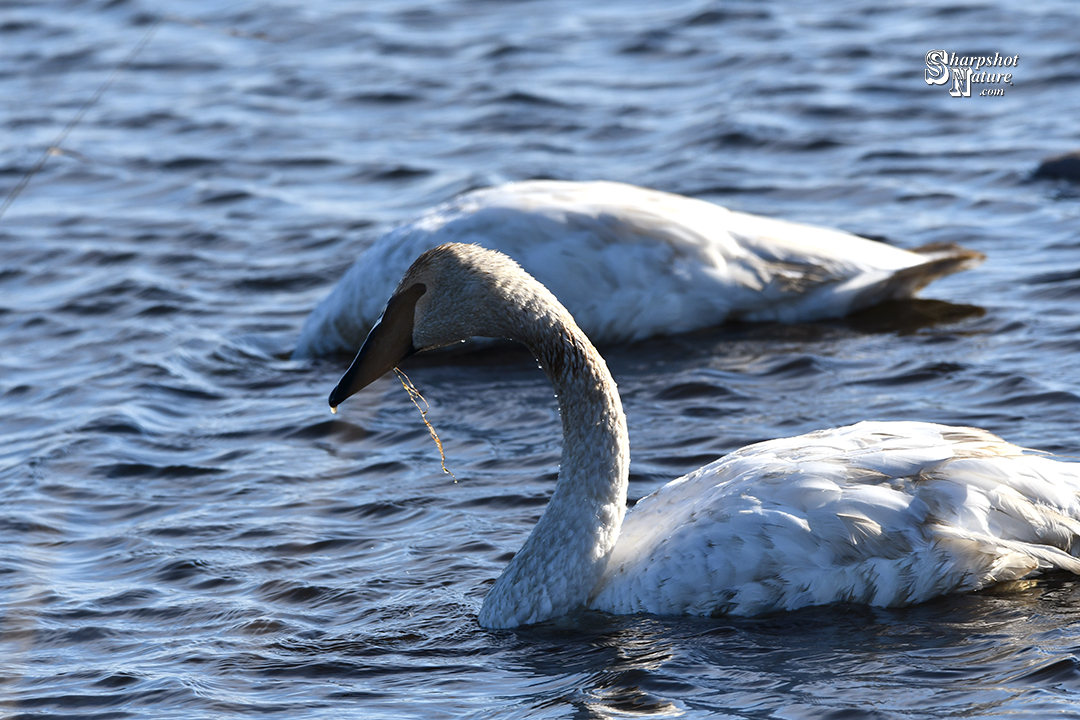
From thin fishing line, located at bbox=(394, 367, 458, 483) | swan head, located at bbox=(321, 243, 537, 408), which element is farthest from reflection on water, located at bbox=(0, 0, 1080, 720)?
swan head, located at bbox=(321, 243, 537, 408)

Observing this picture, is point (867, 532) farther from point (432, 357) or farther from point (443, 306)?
point (432, 357)

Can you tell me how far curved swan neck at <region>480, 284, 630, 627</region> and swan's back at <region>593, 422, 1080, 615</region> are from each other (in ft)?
0.75

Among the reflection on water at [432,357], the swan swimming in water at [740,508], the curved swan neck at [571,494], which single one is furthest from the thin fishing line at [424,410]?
the curved swan neck at [571,494]

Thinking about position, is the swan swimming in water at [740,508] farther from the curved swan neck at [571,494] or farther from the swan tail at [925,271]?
the swan tail at [925,271]

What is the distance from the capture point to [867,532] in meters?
5.30

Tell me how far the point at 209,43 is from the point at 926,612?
41.7 ft

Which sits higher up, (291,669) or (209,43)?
(209,43)

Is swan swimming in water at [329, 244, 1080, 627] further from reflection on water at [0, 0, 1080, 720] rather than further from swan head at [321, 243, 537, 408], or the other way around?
reflection on water at [0, 0, 1080, 720]

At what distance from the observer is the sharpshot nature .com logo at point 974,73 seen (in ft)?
42.2

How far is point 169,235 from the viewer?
11648mm

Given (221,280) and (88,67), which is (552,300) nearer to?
(221,280)

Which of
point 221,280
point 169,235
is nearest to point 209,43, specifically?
point 169,235

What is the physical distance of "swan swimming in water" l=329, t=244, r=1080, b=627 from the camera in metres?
5.34

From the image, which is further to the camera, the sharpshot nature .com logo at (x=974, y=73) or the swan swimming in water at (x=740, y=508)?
the sharpshot nature .com logo at (x=974, y=73)
